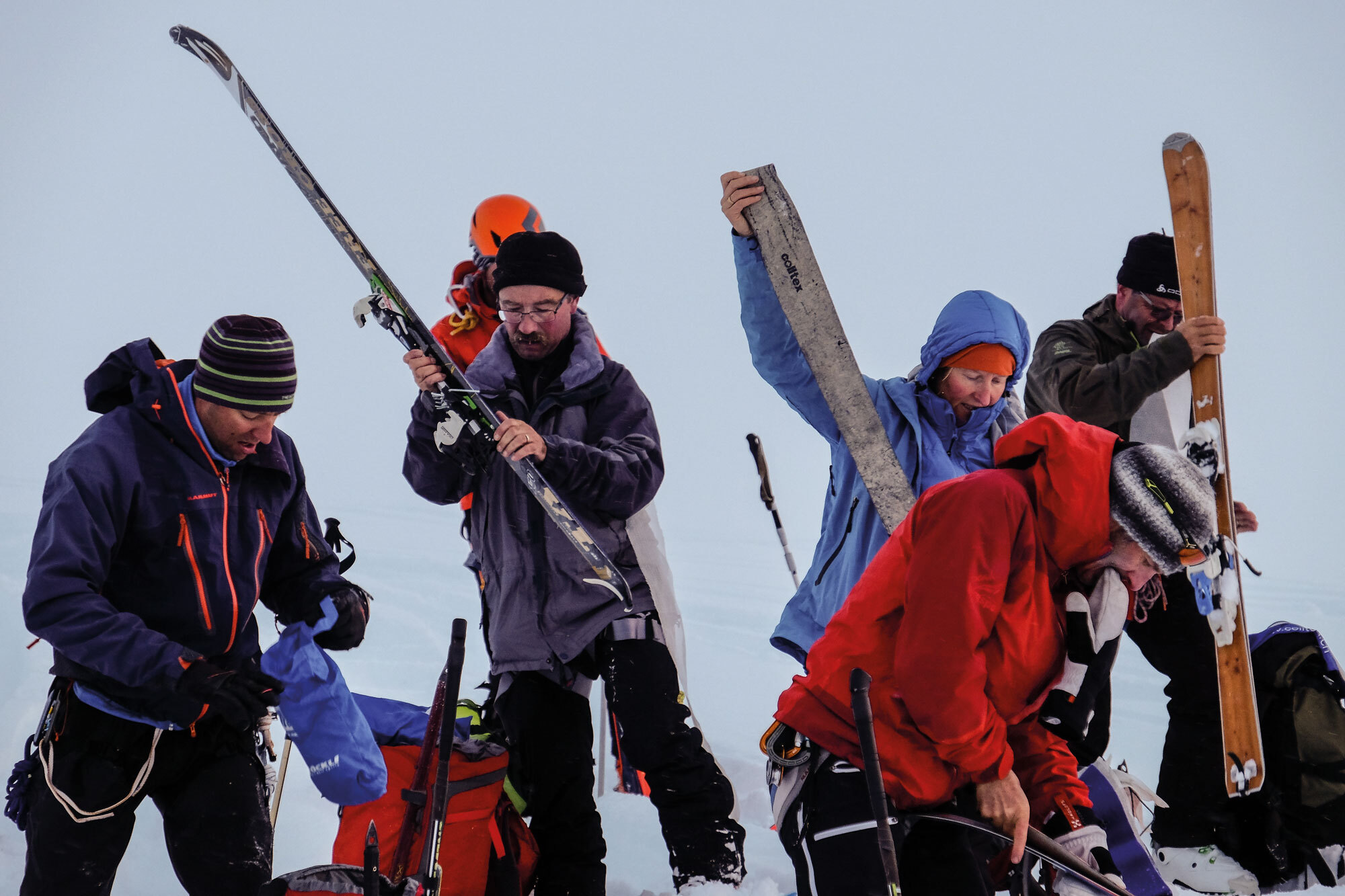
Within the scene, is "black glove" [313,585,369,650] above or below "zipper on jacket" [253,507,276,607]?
below

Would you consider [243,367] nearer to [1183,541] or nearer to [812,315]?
[812,315]

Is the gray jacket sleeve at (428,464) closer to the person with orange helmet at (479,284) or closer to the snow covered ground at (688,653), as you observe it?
the person with orange helmet at (479,284)

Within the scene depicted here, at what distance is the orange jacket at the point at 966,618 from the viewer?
1.83 meters

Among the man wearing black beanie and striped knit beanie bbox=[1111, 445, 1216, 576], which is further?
the man wearing black beanie

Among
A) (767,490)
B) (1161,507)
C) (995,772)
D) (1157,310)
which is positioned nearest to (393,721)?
(995,772)

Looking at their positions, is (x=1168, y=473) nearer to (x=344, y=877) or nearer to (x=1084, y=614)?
(x=1084, y=614)

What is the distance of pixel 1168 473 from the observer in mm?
1854

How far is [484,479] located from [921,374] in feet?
4.11

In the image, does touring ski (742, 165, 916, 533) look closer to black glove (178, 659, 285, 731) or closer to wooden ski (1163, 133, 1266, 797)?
wooden ski (1163, 133, 1266, 797)

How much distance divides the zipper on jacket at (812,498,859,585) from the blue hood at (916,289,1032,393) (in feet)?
1.40

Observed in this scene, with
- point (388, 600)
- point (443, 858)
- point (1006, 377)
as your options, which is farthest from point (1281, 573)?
point (443, 858)

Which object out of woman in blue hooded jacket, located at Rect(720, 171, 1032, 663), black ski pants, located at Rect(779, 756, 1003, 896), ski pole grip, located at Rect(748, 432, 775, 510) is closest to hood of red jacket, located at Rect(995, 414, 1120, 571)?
black ski pants, located at Rect(779, 756, 1003, 896)

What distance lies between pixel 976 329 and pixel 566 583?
1.28 meters

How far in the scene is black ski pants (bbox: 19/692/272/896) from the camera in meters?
2.30
